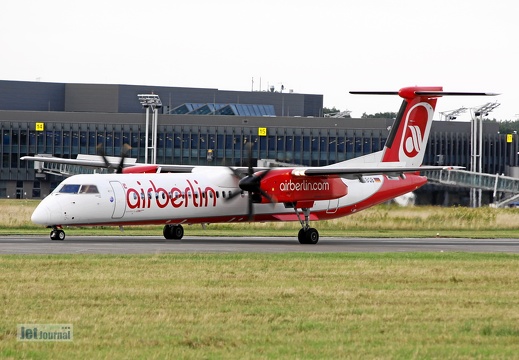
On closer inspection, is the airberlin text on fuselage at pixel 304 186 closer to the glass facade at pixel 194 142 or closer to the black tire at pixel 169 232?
the black tire at pixel 169 232

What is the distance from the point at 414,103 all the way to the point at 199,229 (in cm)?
1385

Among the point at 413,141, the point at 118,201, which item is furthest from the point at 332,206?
the point at 118,201

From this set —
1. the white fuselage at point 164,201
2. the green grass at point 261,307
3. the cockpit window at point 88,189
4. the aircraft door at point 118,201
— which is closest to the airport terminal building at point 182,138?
the white fuselage at point 164,201

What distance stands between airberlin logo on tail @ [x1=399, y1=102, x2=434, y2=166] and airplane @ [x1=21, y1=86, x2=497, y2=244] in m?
0.04

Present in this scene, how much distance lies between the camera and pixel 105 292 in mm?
19594

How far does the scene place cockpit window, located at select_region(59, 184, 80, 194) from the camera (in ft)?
119

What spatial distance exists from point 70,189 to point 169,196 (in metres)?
3.82

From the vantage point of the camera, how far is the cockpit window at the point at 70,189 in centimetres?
3628

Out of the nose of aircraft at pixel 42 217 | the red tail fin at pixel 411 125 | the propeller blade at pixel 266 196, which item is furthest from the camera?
the red tail fin at pixel 411 125

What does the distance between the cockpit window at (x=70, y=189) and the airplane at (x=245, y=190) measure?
4 cm

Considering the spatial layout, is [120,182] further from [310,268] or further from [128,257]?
[310,268]

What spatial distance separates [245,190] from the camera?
128ft

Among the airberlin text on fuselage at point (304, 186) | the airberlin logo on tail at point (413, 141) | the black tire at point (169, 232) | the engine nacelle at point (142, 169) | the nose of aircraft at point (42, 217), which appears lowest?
the black tire at point (169, 232)

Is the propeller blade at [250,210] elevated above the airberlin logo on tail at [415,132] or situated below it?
below
